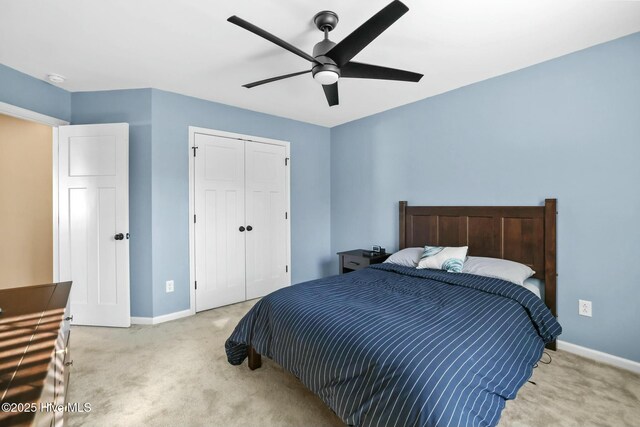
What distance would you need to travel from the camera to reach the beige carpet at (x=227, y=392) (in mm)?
1684

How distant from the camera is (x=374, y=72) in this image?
1943 mm

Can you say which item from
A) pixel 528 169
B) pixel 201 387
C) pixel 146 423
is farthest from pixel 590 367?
pixel 146 423

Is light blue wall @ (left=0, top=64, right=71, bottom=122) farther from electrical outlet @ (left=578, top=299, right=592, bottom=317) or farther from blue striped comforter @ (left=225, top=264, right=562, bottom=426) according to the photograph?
electrical outlet @ (left=578, top=299, right=592, bottom=317)

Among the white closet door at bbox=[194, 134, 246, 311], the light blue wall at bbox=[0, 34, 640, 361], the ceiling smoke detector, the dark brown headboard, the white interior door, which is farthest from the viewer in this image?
the white closet door at bbox=[194, 134, 246, 311]

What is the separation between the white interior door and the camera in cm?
297

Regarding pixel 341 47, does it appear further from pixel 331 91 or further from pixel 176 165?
pixel 176 165

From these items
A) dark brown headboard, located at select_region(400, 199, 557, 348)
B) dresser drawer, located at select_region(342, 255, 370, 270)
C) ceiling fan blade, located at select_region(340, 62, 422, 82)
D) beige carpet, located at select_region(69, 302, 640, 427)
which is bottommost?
beige carpet, located at select_region(69, 302, 640, 427)

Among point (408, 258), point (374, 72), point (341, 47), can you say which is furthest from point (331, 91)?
point (408, 258)

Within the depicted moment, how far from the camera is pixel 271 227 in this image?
159 inches

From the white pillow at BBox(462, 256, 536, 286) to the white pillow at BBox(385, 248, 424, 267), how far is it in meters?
0.48

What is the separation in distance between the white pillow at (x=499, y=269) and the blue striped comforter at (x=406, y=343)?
0.13m

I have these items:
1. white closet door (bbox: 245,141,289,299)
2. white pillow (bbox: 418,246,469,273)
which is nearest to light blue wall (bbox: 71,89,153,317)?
white closet door (bbox: 245,141,289,299)

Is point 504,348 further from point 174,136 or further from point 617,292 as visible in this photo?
point 174,136

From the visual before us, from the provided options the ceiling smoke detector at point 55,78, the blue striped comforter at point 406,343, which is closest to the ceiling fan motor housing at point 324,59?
the blue striped comforter at point 406,343
